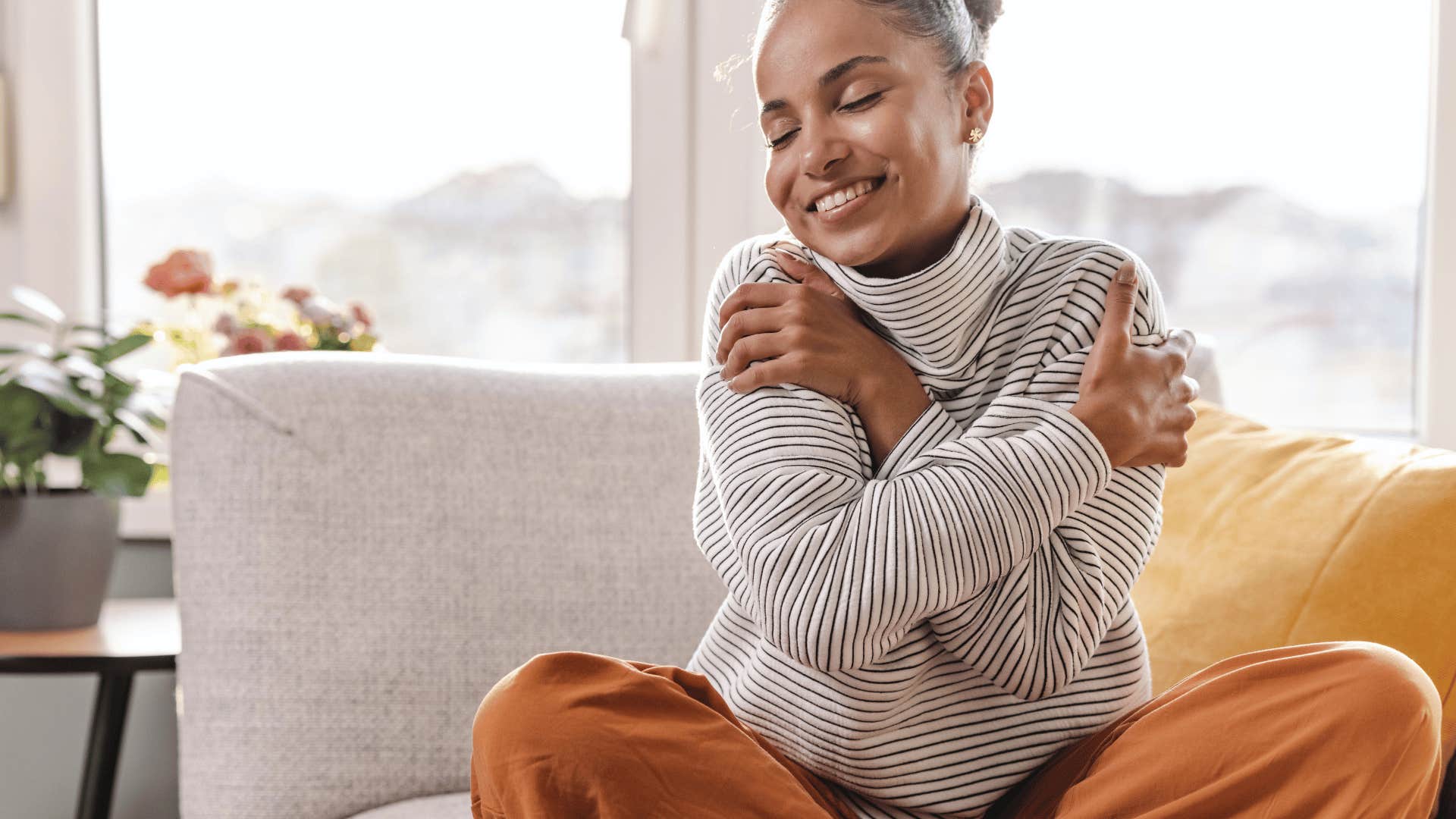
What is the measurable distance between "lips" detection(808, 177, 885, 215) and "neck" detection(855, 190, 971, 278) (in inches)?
3.1

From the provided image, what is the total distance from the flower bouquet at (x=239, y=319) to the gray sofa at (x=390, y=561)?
43 centimetres

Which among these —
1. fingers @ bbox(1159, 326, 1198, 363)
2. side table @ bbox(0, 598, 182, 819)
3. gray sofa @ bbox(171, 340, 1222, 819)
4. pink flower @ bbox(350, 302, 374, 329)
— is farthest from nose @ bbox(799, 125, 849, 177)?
pink flower @ bbox(350, 302, 374, 329)

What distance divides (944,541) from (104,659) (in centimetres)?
114

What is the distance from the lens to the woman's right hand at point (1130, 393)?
3.44ft

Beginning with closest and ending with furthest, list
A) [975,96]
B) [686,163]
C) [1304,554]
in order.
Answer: [975,96] → [1304,554] → [686,163]

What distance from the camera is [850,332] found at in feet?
3.67

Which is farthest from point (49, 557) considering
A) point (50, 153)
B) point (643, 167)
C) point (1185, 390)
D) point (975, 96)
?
point (1185, 390)

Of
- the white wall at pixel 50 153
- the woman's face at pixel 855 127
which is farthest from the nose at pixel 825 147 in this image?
the white wall at pixel 50 153

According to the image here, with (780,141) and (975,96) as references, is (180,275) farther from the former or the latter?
(975,96)

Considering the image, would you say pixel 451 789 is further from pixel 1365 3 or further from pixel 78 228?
pixel 1365 3

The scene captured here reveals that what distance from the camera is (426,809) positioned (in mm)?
1367

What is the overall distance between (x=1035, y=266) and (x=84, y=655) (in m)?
1.23

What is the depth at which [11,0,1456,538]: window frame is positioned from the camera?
220cm

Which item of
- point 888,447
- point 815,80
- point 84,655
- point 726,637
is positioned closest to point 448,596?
point 726,637
